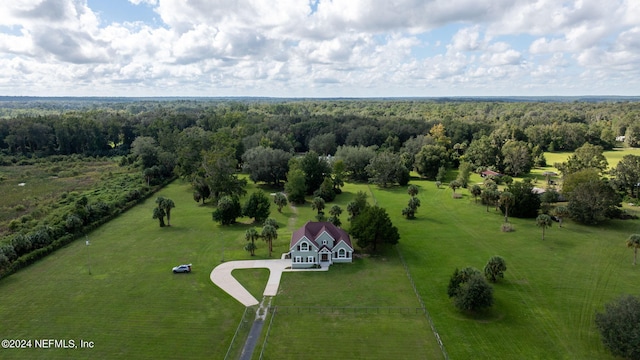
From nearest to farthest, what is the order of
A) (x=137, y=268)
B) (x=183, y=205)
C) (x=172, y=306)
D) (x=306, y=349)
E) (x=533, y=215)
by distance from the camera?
(x=306, y=349), (x=172, y=306), (x=137, y=268), (x=533, y=215), (x=183, y=205)

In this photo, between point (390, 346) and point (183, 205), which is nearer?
point (390, 346)

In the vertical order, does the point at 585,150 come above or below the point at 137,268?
above

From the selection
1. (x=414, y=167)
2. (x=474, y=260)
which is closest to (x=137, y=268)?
(x=474, y=260)

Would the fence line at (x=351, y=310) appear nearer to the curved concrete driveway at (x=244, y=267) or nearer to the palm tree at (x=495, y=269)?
the curved concrete driveway at (x=244, y=267)

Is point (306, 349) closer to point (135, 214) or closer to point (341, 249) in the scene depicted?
Result: point (341, 249)

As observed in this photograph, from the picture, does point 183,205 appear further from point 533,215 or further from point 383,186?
point 533,215

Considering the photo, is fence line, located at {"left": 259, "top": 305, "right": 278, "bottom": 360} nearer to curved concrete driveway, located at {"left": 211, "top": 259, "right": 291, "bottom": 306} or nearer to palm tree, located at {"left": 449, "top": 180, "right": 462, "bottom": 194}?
curved concrete driveway, located at {"left": 211, "top": 259, "right": 291, "bottom": 306}

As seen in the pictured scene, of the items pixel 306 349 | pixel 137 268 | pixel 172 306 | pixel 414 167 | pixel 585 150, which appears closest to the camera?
pixel 306 349

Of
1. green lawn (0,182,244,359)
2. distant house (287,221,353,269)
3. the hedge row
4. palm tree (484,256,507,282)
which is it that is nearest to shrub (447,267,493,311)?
palm tree (484,256,507,282)
